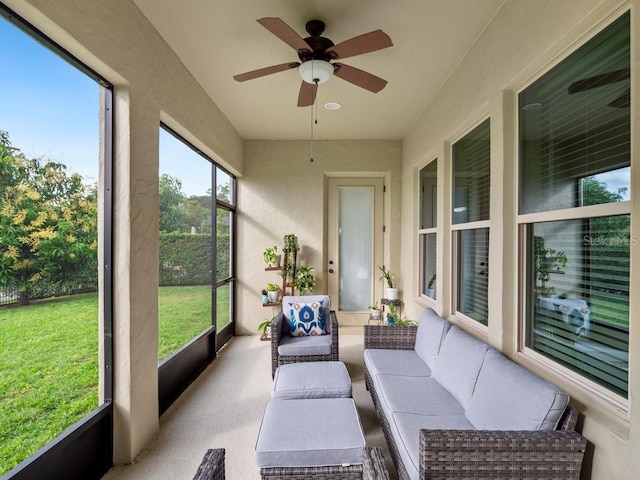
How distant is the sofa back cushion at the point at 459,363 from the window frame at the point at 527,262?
0.86ft

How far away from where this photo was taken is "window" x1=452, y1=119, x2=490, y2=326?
94.7 inches

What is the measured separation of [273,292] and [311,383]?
7.78ft

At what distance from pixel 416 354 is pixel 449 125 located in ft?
6.96

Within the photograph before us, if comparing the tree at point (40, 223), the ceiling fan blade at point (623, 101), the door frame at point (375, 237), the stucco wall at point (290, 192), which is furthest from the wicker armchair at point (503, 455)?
the door frame at point (375, 237)

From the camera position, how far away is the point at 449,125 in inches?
114

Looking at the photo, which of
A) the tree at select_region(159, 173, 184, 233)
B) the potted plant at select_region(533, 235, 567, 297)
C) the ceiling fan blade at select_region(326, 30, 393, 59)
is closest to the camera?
the potted plant at select_region(533, 235, 567, 297)

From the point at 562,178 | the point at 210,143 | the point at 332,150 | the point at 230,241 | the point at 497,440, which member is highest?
the point at 332,150

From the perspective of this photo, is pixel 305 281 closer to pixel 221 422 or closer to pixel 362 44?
pixel 221 422

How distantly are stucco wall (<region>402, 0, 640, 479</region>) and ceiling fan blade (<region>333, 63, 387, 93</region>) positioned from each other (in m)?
0.78

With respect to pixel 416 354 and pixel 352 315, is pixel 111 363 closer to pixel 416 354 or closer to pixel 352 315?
pixel 416 354

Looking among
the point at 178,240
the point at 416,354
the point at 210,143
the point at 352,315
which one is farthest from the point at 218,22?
the point at 352,315

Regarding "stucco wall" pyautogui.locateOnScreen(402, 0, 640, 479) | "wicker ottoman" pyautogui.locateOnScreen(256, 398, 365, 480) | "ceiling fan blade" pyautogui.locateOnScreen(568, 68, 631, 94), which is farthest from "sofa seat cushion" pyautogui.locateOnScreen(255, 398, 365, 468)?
"ceiling fan blade" pyautogui.locateOnScreen(568, 68, 631, 94)

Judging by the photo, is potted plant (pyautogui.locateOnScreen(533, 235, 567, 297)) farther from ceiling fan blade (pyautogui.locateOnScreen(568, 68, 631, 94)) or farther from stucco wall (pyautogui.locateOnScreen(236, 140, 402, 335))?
stucco wall (pyautogui.locateOnScreen(236, 140, 402, 335))

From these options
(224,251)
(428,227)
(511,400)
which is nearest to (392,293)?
(428,227)
